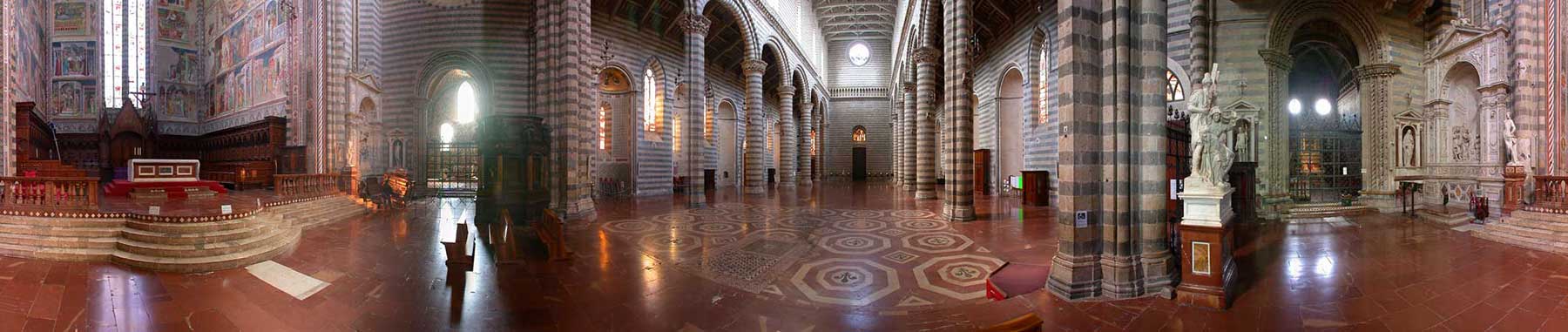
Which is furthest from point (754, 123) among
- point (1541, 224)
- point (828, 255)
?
point (1541, 224)

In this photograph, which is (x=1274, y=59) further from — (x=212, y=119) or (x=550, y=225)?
(x=212, y=119)

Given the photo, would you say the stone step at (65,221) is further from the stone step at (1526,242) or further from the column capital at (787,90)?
the stone step at (1526,242)

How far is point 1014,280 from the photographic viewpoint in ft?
18.1

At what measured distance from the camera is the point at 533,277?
18.0 feet

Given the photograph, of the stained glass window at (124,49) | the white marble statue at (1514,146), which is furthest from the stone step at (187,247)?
the stained glass window at (124,49)

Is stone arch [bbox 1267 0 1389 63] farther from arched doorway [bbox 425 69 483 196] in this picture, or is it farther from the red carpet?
the red carpet

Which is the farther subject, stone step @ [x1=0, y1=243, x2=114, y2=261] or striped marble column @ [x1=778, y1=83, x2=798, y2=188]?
striped marble column @ [x1=778, y1=83, x2=798, y2=188]

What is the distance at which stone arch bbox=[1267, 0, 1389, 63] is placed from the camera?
12.9 meters

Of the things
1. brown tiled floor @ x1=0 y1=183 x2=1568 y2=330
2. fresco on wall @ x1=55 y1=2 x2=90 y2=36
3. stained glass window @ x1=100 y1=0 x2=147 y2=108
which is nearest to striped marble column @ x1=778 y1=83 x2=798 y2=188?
brown tiled floor @ x1=0 y1=183 x2=1568 y2=330

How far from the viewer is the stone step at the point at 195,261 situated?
5980mm

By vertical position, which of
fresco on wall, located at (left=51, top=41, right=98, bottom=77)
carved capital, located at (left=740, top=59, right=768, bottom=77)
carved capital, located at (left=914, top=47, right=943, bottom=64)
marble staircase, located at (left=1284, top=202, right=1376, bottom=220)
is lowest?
marble staircase, located at (left=1284, top=202, right=1376, bottom=220)

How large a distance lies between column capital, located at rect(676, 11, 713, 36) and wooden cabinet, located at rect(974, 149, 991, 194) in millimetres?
11406

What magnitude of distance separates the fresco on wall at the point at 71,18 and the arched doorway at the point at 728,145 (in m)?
24.8

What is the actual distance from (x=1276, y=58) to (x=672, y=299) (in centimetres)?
1579
